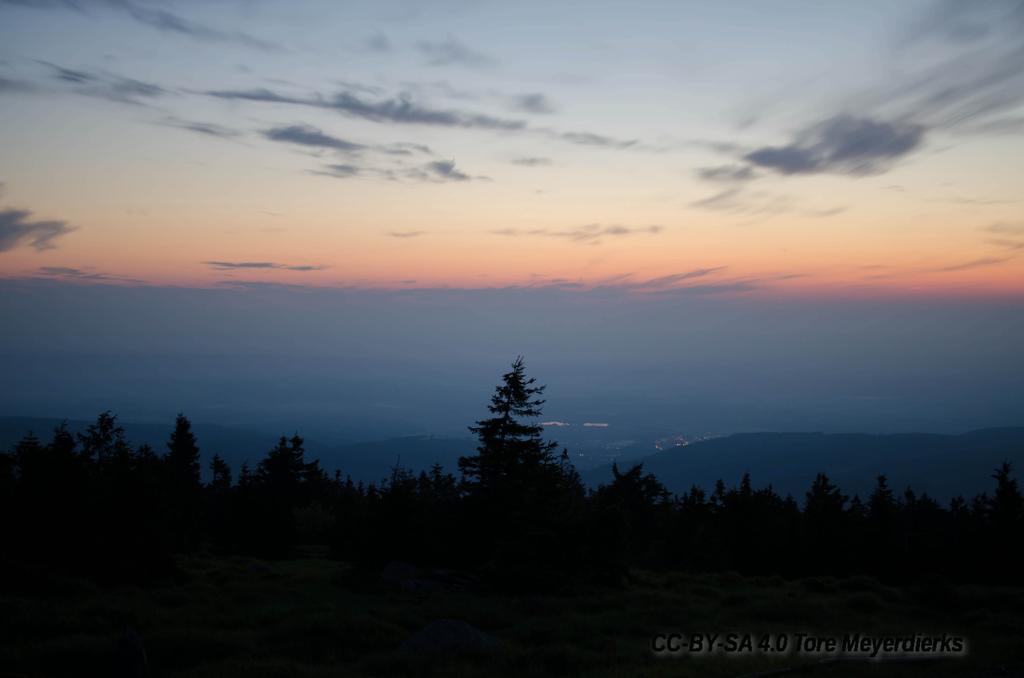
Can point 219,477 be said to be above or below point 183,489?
below

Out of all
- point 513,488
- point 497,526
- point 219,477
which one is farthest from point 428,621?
point 219,477

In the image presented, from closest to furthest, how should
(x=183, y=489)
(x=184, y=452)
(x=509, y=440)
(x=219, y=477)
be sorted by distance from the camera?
(x=509, y=440) < (x=183, y=489) < (x=184, y=452) < (x=219, y=477)

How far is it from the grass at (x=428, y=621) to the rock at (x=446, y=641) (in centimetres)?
35

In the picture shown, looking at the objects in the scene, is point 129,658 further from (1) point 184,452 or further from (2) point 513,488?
(1) point 184,452

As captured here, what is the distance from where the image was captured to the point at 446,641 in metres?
16.1

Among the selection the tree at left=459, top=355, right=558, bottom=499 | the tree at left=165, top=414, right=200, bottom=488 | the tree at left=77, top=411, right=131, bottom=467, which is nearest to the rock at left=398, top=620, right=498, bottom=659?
the tree at left=459, top=355, right=558, bottom=499

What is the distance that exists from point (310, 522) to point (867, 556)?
1492 inches

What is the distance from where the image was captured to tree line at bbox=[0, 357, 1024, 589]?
2686 centimetres

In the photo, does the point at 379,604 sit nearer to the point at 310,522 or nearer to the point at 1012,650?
the point at 1012,650

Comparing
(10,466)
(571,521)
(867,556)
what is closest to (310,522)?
(10,466)

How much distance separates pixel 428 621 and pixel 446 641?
441cm

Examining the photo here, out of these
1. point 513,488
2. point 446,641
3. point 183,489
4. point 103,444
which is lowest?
point 183,489

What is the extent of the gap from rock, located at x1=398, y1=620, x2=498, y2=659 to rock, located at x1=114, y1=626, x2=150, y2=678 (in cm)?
534

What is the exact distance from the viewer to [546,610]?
75.2 ft
